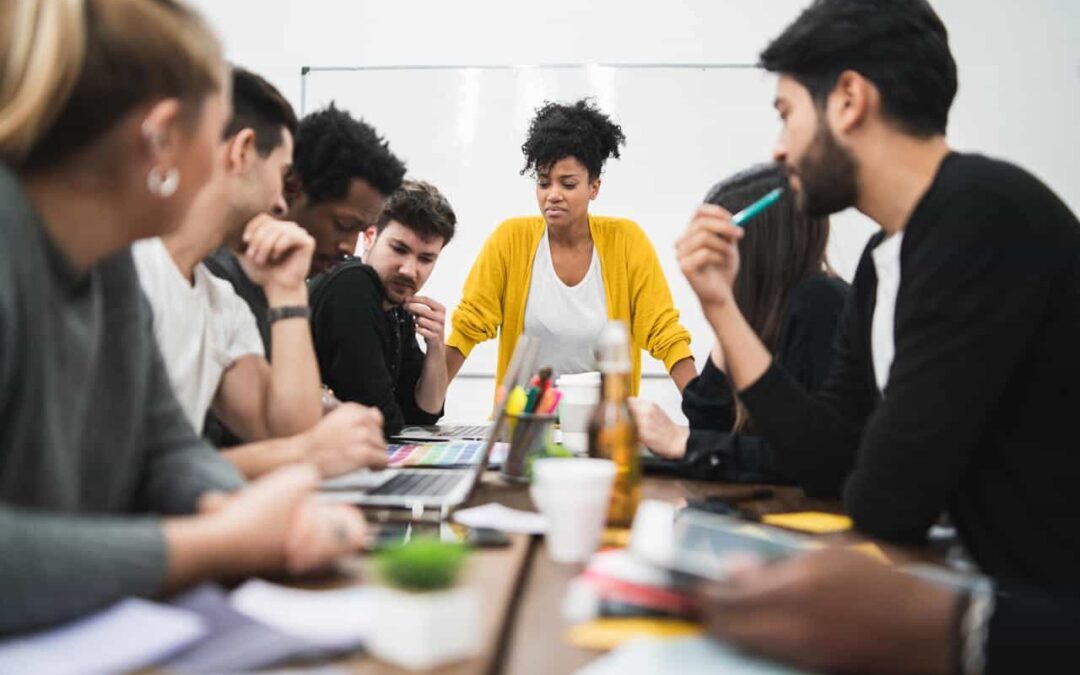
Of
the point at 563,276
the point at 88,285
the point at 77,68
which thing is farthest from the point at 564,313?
the point at 77,68

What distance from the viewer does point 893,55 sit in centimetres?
124

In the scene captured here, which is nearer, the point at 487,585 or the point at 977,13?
the point at 487,585

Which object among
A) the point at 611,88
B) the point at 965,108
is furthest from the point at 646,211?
the point at 965,108

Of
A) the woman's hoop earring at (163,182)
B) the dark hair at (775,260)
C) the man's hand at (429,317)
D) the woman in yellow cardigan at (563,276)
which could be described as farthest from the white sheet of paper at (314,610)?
the woman in yellow cardigan at (563,276)

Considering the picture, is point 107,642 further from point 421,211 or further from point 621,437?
point 421,211

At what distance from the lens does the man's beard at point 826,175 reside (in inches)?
51.3

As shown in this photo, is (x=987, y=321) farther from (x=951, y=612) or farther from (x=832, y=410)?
(x=951, y=612)

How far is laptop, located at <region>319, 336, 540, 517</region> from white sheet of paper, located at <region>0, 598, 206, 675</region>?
48cm

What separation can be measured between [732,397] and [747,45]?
271 centimetres

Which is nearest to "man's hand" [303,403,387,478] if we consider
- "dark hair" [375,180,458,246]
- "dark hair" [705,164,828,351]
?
"dark hair" [705,164,828,351]

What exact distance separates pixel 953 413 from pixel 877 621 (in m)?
0.48

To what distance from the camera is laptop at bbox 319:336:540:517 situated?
45.8 inches

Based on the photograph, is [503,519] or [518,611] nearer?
[518,611]

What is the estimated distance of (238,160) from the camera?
1588 mm
